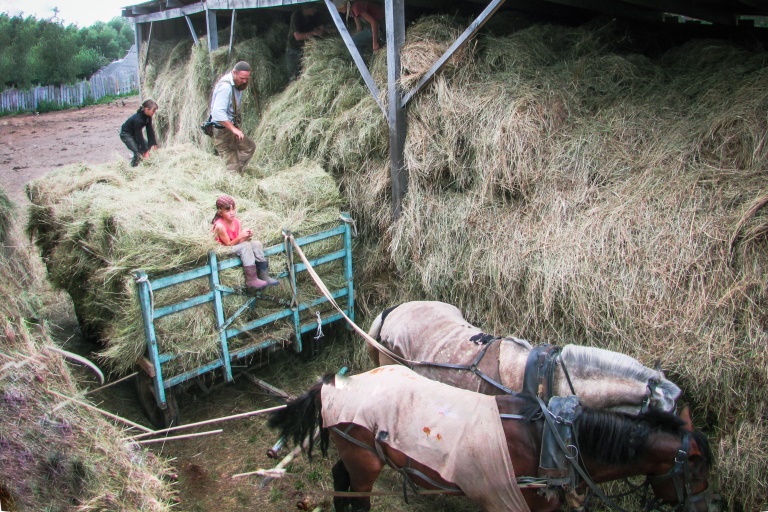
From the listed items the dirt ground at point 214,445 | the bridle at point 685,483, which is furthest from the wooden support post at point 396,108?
the bridle at point 685,483

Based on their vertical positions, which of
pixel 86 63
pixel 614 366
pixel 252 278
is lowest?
pixel 614 366

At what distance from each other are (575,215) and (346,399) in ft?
8.14

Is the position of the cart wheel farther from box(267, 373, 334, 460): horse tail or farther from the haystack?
the haystack

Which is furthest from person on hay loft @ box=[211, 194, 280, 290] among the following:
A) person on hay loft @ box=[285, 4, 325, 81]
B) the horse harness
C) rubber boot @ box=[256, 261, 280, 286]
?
person on hay loft @ box=[285, 4, 325, 81]

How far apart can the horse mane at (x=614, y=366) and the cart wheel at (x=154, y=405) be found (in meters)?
3.46

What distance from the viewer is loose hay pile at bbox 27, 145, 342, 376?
15.7 feet

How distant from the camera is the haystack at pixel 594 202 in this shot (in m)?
3.81

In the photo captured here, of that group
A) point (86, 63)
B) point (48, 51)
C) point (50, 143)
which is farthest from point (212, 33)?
point (86, 63)

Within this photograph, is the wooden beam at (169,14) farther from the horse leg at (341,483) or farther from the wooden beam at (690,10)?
the horse leg at (341,483)

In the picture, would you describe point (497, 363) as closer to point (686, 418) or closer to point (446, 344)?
point (446, 344)

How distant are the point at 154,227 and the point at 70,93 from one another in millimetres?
18451

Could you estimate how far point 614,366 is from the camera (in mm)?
3379

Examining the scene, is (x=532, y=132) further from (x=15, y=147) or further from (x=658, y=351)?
(x=15, y=147)

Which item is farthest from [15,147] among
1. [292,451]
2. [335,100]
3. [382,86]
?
[292,451]
